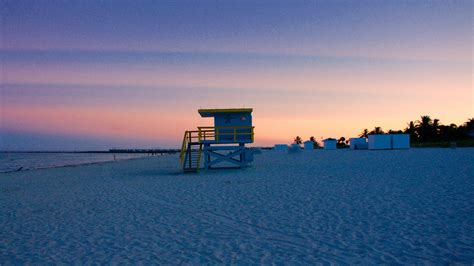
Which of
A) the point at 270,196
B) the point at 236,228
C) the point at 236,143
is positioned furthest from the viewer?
the point at 236,143

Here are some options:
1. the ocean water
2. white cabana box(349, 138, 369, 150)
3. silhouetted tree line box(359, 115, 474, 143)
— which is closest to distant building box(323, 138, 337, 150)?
white cabana box(349, 138, 369, 150)

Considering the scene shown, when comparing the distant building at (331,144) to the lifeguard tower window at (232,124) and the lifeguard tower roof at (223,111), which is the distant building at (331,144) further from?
the lifeguard tower roof at (223,111)

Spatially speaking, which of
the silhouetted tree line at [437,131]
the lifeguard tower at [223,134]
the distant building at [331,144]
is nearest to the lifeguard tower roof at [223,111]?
the lifeguard tower at [223,134]

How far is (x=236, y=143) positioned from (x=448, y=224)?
15121mm

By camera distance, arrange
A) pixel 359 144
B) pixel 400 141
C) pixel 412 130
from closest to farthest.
→ pixel 400 141 < pixel 359 144 < pixel 412 130

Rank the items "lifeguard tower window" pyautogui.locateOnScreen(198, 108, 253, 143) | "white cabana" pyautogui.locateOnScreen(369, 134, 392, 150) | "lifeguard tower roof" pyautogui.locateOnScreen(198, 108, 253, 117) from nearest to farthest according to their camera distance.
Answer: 1. "lifeguard tower roof" pyautogui.locateOnScreen(198, 108, 253, 117)
2. "lifeguard tower window" pyautogui.locateOnScreen(198, 108, 253, 143)
3. "white cabana" pyautogui.locateOnScreen(369, 134, 392, 150)

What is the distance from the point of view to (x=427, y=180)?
46.2ft

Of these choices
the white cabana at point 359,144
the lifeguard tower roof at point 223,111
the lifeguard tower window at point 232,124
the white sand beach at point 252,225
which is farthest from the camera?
the white cabana at point 359,144

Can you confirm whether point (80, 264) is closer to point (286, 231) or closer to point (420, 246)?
point (286, 231)

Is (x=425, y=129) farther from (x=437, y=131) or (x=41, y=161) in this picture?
(x=41, y=161)

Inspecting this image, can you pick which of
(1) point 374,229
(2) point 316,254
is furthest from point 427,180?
(2) point 316,254

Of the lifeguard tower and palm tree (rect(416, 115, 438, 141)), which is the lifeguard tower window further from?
palm tree (rect(416, 115, 438, 141))

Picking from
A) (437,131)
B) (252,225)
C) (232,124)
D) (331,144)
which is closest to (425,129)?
(437,131)

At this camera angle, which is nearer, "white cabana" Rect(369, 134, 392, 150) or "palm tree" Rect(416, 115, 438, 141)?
"white cabana" Rect(369, 134, 392, 150)
